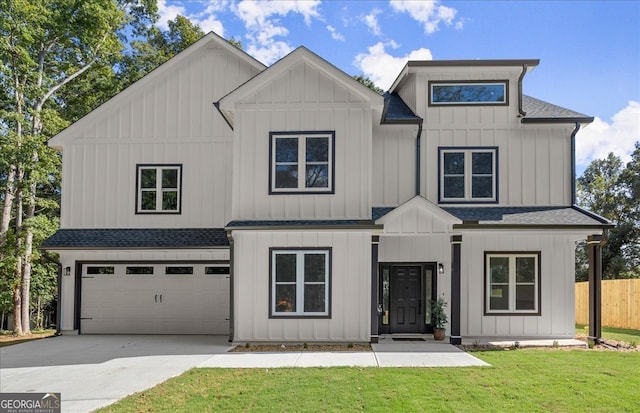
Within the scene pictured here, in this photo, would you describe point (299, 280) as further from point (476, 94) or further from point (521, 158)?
point (476, 94)

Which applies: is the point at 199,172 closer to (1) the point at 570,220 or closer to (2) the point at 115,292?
(2) the point at 115,292

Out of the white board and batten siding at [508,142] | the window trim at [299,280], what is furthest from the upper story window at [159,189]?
the white board and batten siding at [508,142]

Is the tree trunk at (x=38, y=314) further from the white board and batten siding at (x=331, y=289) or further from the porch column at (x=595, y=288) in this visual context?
the porch column at (x=595, y=288)

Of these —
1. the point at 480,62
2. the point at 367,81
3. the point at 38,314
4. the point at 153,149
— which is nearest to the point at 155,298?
the point at 153,149

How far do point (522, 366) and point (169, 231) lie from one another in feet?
32.0

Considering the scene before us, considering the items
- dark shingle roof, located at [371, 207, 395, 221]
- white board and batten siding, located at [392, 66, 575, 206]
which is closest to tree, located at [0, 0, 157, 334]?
dark shingle roof, located at [371, 207, 395, 221]

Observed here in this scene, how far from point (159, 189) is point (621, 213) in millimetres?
25952

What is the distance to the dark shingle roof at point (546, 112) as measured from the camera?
13.8 meters

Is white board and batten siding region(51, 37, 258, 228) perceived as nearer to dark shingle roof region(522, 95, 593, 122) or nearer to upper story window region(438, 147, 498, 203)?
upper story window region(438, 147, 498, 203)

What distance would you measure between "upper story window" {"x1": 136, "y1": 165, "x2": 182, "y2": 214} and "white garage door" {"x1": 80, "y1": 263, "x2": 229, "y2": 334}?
163cm

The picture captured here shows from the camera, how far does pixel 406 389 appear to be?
7.71 m

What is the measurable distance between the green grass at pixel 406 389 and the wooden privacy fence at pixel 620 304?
29.6 ft

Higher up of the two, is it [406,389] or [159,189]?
[159,189]

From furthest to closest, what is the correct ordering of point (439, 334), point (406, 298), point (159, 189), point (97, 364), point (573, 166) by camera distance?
point (159, 189)
point (573, 166)
point (406, 298)
point (439, 334)
point (97, 364)
